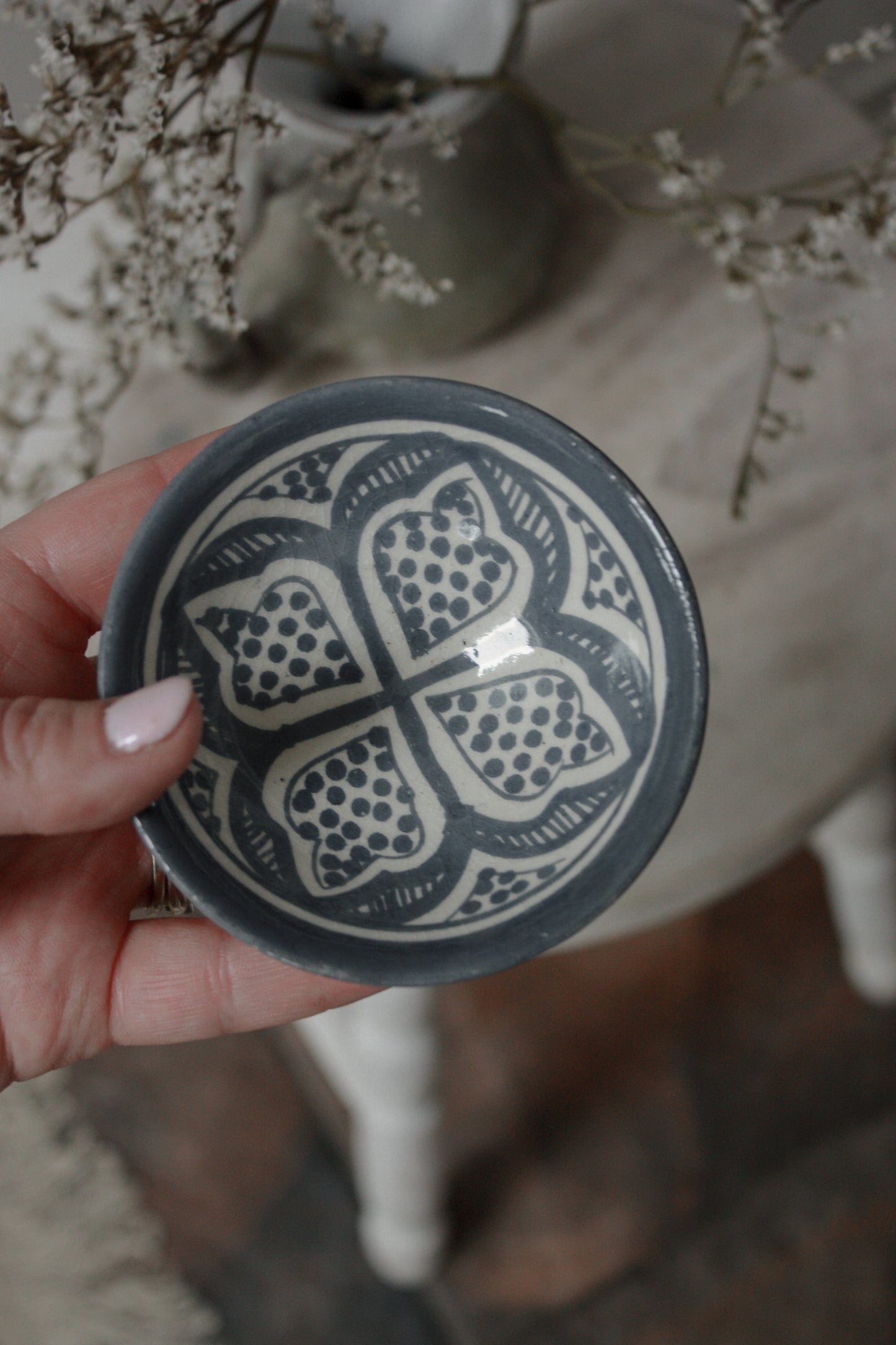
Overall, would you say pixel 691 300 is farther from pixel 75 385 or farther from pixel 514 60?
pixel 75 385

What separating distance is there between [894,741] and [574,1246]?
78cm

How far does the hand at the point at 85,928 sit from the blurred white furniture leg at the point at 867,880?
0.63 metres

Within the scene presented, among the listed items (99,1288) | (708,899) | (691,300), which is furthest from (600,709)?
(99,1288)

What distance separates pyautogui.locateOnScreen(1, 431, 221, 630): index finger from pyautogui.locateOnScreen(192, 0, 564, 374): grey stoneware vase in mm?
115

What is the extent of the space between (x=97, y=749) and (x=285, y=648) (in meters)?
0.16

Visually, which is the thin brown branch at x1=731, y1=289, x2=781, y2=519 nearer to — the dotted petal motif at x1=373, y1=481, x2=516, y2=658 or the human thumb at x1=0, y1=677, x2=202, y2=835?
the dotted petal motif at x1=373, y1=481, x2=516, y2=658

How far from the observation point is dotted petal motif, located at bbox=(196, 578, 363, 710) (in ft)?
2.11

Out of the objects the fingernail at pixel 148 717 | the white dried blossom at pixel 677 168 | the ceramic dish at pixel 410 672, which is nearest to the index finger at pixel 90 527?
the ceramic dish at pixel 410 672

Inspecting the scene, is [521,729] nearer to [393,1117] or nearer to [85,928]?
[85,928]

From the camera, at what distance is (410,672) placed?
671 mm

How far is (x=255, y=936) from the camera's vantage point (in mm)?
552

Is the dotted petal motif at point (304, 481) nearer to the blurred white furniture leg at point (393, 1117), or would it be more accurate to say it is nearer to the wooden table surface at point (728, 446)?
the wooden table surface at point (728, 446)

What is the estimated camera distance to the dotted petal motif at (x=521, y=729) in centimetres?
65

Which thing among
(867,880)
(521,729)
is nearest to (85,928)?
(521,729)
